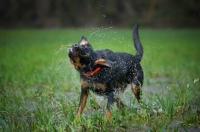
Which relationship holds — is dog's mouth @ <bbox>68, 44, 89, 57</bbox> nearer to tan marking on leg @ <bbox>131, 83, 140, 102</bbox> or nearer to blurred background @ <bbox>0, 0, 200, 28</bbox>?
tan marking on leg @ <bbox>131, 83, 140, 102</bbox>

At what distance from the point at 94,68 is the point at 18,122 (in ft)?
3.80

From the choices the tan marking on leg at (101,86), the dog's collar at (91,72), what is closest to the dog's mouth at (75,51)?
the dog's collar at (91,72)

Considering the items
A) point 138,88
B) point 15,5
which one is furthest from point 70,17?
point 138,88

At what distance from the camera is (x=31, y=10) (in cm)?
4006

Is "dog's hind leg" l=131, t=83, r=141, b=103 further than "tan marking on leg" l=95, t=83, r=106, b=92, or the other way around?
"dog's hind leg" l=131, t=83, r=141, b=103

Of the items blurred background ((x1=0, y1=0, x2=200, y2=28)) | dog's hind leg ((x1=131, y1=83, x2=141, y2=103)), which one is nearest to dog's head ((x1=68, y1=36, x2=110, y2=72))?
dog's hind leg ((x1=131, y1=83, x2=141, y2=103))

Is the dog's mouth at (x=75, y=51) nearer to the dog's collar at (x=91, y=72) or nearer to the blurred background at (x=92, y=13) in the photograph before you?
the dog's collar at (x=91, y=72)

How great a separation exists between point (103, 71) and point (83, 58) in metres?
0.49

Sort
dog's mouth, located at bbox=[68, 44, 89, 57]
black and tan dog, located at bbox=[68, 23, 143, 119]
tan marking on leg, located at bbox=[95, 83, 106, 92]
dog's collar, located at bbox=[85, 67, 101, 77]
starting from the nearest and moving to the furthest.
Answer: dog's mouth, located at bbox=[68, 44, 89, 57] → black and tan dog, located at bbox=[68, 23, 143, 119] → dog's collar, located at bbox=[85, 67, 101, 77] → tan marking on leg, located at bbox=[95, 83, 106, 92]

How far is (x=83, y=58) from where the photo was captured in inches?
169

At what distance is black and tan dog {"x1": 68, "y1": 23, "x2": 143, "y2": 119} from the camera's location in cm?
430

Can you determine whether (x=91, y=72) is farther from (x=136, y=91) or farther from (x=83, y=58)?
(x=136, y=91)

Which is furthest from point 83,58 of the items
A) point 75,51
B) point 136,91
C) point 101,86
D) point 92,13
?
point 92,13

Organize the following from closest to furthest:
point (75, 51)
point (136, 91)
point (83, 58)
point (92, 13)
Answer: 1. point (75, 51)
2. point (83, 58)
3. point (136, 91)
4. point (92, 13)
